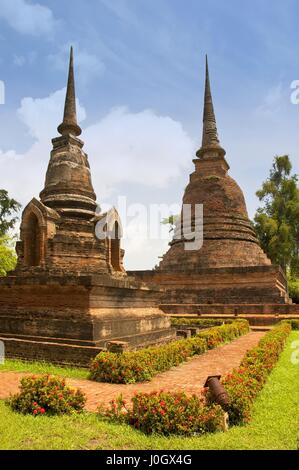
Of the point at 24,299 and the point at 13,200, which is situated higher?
the point at 13,200

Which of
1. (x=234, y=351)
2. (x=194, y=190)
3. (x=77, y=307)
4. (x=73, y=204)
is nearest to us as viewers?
(x=77, y=307)

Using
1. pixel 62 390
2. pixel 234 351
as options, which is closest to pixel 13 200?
pixel 234 351

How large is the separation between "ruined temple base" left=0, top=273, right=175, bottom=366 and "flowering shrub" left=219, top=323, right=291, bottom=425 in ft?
10.3

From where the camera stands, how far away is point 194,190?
93.6ft

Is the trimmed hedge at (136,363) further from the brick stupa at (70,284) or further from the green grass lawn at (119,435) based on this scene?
the green grass lawn at (119,435)

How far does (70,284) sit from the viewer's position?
9586 mm

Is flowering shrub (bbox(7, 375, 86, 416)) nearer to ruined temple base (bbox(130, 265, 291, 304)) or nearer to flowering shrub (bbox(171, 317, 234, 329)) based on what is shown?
flowering shrub (bbox(171, 317, 234, 329))

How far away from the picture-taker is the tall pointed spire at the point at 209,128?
95.9ft

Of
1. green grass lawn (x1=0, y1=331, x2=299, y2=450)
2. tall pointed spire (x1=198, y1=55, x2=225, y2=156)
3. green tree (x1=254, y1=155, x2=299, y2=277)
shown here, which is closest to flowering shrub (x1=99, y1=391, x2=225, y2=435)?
green grass lawn (x1=0, y1=331, x2=299, y2=450)

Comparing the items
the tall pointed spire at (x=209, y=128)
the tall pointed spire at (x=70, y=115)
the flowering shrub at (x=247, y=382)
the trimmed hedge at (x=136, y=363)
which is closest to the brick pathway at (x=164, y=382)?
the trimmed hedge at (x=136, y=363)

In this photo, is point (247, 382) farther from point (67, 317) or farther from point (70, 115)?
point (70, 115)

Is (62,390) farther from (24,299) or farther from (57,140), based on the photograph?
(57,140)

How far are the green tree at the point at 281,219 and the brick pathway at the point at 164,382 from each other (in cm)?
2781
